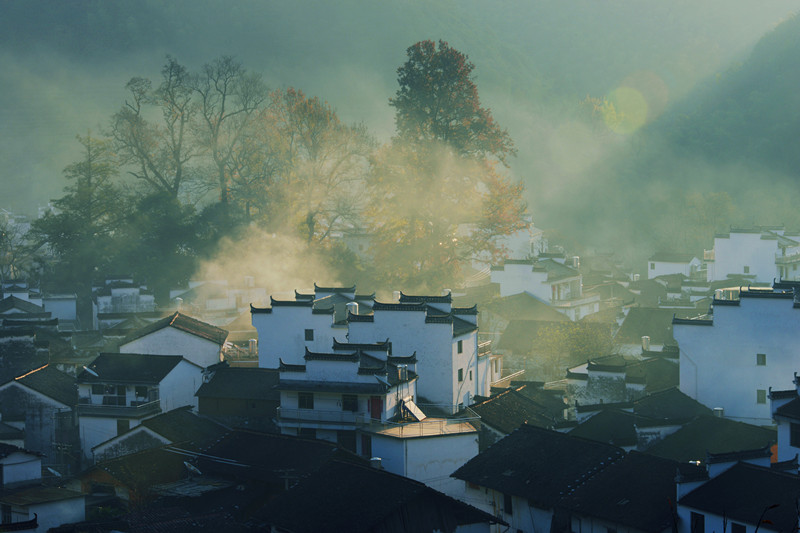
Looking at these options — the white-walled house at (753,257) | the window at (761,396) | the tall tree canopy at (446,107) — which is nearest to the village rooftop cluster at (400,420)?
the window at (761,396)

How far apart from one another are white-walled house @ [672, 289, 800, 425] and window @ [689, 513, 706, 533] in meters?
13.4

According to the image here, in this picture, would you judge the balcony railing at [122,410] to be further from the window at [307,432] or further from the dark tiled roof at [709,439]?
the dark tiled roof at [709,439]

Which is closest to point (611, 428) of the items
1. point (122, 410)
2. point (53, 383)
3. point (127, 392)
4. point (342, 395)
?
point (342, 395)

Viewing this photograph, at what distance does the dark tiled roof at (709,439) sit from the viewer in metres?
28.1

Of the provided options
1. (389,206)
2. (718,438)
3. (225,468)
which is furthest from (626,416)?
(389,206)

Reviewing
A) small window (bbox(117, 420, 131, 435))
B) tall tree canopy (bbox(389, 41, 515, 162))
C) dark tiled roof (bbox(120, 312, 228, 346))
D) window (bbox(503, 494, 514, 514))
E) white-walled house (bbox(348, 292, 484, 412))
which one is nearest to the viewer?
window (bbox(503, 494, 514, 514))

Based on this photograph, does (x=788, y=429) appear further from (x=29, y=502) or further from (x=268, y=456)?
(x=29, y=502)

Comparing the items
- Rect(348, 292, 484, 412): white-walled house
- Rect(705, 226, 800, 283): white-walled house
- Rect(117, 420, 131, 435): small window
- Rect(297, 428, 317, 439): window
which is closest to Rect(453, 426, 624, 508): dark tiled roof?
Rect(348, 292, 484, 412): white-walled house

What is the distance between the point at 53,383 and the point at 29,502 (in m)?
13.1

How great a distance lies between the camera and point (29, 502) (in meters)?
26.2

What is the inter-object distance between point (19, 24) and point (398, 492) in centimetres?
9649

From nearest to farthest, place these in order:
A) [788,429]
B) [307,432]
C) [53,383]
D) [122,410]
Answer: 1. [788,429]
2. [307,432]
3. [122,410]
4. [53,383]

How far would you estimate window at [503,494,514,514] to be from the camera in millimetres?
27000

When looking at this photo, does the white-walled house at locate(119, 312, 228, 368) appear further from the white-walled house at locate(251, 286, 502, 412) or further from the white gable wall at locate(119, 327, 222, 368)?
the white-walled house at locate(251, 286, 502, 412)
